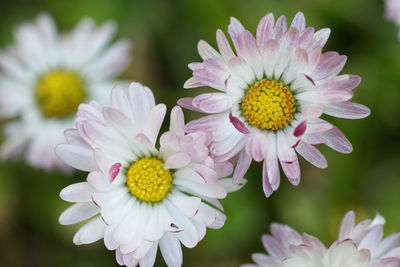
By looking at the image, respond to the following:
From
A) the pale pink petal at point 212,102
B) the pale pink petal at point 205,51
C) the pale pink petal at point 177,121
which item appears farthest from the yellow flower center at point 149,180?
the pale pink petal at point 205,51

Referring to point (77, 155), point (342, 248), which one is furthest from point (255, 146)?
point (77, 155)

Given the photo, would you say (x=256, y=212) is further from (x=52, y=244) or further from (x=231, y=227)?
(x=52, y=244)

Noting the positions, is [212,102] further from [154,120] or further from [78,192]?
[78,192]

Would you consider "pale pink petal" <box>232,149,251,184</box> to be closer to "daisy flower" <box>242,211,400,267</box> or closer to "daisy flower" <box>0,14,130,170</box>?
"daisy flower" <box>242,211,400,267</box>

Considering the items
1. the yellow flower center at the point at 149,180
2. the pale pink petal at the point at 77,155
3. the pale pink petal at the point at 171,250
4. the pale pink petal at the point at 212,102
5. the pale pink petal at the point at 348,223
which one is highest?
the pale pink petal at the point at 212,102

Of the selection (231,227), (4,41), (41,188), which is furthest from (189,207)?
(4,41)

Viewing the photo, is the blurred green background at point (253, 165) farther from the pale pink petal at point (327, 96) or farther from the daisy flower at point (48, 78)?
the pale pink petal at point (327, 96)

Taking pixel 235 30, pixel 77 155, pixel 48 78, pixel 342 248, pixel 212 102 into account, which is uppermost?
pixel 235 30
